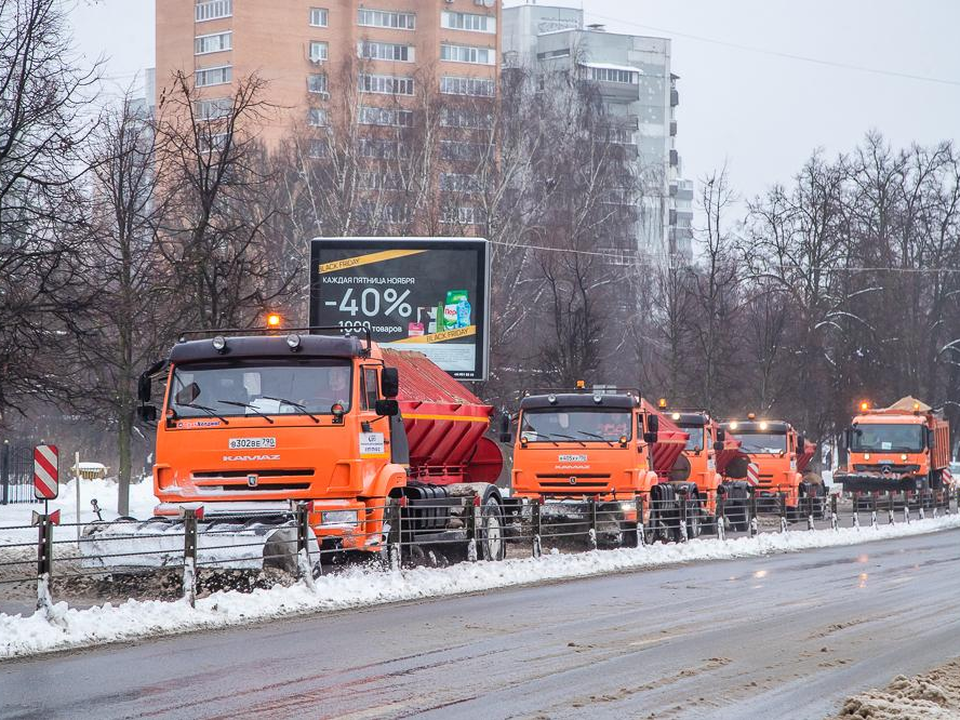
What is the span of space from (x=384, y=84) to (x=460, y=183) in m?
29.5

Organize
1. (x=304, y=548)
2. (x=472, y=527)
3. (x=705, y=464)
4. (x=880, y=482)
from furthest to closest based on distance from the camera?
(x=880, y=482) → (x=705, y=464) → (x=472, y=527) → (x=304, y=548)

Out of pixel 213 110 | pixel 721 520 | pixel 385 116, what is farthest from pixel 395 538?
pixel 385 116

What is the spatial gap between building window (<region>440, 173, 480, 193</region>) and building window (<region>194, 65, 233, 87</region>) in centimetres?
3727

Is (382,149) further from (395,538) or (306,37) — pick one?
(395,538)

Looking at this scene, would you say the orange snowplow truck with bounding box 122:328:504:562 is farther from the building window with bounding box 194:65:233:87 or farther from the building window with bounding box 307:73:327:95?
the building window with bounding box 194:65:233:87

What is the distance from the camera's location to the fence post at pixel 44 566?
44.0 feet

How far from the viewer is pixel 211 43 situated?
97375mm

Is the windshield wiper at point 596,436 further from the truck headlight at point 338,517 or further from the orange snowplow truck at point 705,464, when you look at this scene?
the truck headlight at point 338,517

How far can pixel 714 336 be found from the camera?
48.9 meters

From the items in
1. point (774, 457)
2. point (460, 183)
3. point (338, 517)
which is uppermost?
point (460, 183)

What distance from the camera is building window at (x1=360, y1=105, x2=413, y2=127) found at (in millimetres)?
67306

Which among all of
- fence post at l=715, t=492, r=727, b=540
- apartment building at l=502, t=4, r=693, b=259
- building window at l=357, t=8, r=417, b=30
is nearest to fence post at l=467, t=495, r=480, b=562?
fence post at l=715, t=492, r=727, b=540

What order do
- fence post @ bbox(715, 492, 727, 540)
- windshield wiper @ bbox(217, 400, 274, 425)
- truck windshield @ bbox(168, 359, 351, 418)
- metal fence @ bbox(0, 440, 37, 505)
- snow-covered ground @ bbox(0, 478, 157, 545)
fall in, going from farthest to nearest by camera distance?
1. metal fence @ bbox(0, 440, 37, 505)
2. fence post @ bbox(715, 492, 727, 540)
3. snow-covered ground @ bbox(0, 478, 157, 545)
4. truck windshield @ bbox(168, 359, 351, 418)
5. windshield wiper @ bbox(217, 400, 274, 425)

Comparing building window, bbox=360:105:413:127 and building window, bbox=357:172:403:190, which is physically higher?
building window, bbox=360:105:413:127
